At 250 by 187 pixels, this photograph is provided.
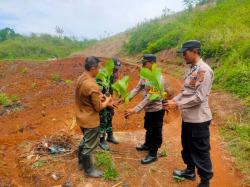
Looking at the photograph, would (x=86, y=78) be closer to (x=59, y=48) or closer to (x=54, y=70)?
(x=54, y=70)

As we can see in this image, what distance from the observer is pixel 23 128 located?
7613 mm

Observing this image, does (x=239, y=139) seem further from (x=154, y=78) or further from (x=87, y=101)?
(x=87, y=101)

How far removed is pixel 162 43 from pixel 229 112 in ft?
27.4

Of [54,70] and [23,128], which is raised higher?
[54,70]

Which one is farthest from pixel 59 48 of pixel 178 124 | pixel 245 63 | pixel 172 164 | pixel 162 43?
pixel 172 164

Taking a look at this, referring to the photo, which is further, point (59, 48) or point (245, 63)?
point (59, 48)

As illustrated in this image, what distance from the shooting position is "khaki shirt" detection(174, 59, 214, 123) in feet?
13.5

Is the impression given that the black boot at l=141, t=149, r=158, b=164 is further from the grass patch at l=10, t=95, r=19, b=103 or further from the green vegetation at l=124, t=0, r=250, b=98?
the grass patch at l=10, t=95, r=19, b=103

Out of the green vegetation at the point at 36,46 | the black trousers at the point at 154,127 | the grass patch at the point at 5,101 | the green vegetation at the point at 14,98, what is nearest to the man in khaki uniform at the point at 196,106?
the black trousers at the point at 154,127

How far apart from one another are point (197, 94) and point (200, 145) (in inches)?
25.3

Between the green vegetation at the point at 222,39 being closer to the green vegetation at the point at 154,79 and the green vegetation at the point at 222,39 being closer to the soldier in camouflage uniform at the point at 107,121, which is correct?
the soldier in camouflage uniform at the point at 107,121

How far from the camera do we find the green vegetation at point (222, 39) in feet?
30.2

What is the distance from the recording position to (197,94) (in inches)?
163

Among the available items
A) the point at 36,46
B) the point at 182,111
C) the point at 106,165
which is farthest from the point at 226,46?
the point at 36,46
